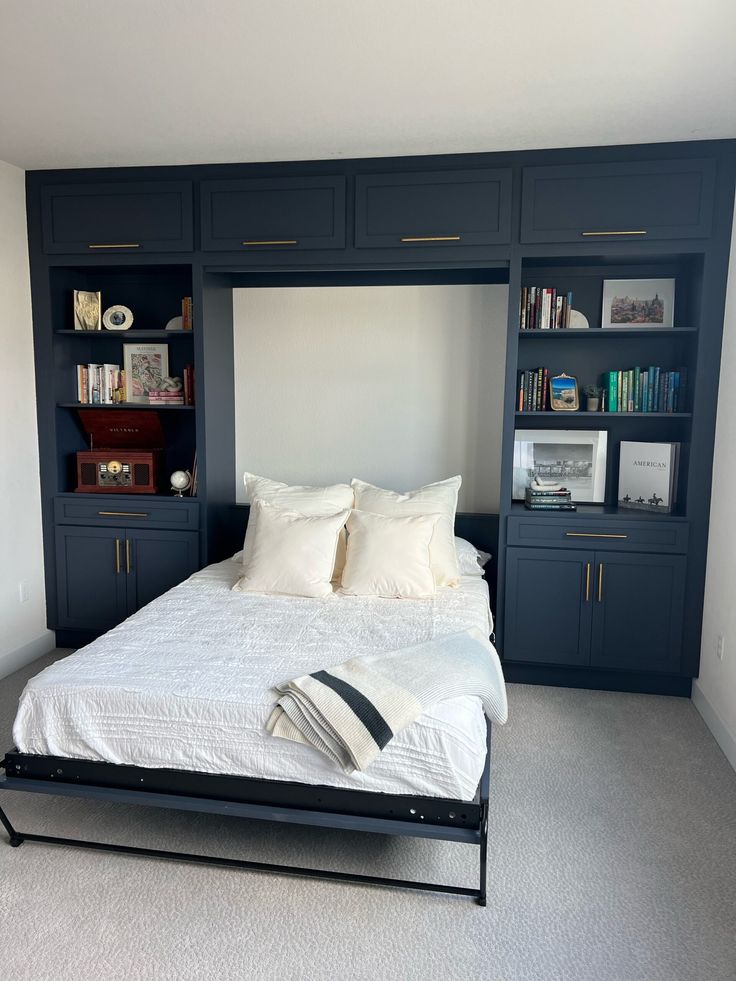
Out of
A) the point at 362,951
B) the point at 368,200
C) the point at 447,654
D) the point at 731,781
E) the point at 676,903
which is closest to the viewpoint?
the point at 362,951

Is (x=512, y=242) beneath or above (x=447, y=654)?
above

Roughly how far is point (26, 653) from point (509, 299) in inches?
126

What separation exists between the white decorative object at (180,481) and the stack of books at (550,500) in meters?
1.89

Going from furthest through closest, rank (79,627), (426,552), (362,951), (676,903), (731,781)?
(79,627)
(426,552)
(731,781)
(676,903)
(362,951)

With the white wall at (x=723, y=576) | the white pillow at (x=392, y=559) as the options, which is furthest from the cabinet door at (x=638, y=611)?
the white pillow at (x=392, y=559)

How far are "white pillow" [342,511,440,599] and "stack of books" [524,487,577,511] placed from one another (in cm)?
60

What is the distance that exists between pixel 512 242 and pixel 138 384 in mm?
2271

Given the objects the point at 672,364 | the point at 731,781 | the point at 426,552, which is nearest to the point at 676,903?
the point at 731,781

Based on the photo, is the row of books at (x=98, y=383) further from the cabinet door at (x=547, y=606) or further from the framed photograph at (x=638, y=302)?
the framed photograph at (x=638, y=302)

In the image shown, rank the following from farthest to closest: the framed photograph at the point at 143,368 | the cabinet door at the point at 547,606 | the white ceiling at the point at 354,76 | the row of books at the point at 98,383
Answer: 1. the framed photograph at the point at 143,368
2. the row of books at the point at 98,383
3. the cabinet door at the point at 547,606
4. the white ceiling at the point at 354,76

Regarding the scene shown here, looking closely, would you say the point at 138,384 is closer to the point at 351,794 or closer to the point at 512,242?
the point at 512,242

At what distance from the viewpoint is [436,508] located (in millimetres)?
3410

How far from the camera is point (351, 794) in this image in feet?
6.84

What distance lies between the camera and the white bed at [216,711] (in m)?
2.05
